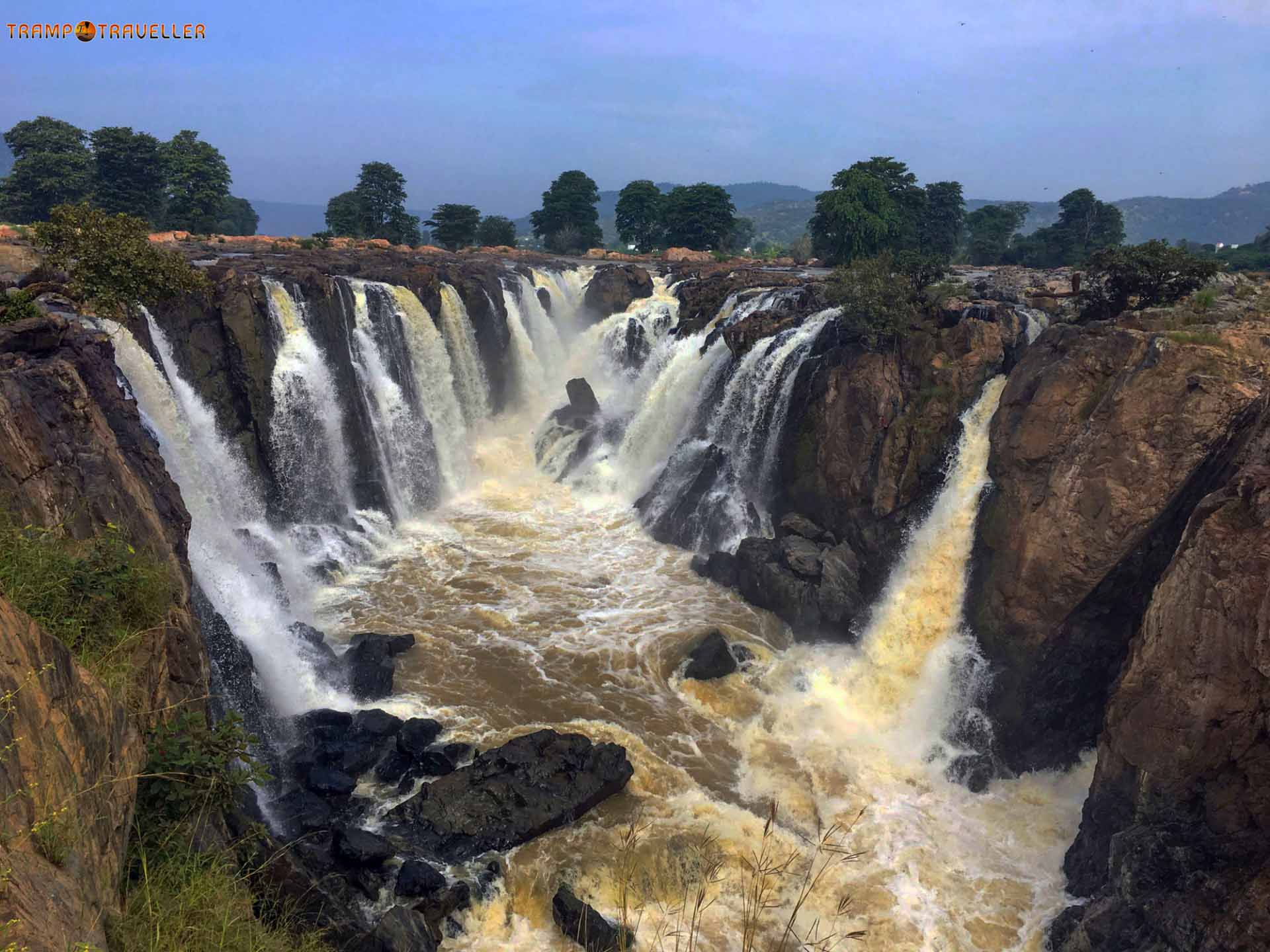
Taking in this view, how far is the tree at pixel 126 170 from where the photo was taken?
39406mm

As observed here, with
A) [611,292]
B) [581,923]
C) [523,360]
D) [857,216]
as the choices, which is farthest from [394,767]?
[857,216]

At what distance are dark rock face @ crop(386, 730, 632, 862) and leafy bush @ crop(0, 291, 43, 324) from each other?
1003 centimetres

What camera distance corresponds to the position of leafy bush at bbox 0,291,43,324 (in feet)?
37.7

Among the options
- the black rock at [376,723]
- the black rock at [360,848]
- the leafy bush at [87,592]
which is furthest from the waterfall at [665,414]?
the leafy bush at [87,592]

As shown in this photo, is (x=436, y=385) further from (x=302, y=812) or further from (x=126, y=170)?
(x=126, y=170)

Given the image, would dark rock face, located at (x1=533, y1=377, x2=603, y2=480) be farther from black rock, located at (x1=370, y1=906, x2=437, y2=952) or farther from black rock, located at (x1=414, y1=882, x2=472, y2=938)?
black rock, located at (x1=370, y1=906, x2=437, y2=952)

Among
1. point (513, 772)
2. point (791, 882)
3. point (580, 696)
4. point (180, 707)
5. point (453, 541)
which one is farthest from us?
point (453, 541)

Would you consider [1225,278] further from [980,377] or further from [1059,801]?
[1059,801]

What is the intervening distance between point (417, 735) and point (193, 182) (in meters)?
43.9

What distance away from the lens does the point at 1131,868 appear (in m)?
8.68

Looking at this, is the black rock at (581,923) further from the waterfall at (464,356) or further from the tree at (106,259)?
the waterfall at (464,356)

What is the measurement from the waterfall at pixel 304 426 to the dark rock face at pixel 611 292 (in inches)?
619

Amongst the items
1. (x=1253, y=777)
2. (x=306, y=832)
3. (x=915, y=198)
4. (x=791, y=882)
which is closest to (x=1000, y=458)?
(x=1253, y=777)

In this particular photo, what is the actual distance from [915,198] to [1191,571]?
41934 mm
